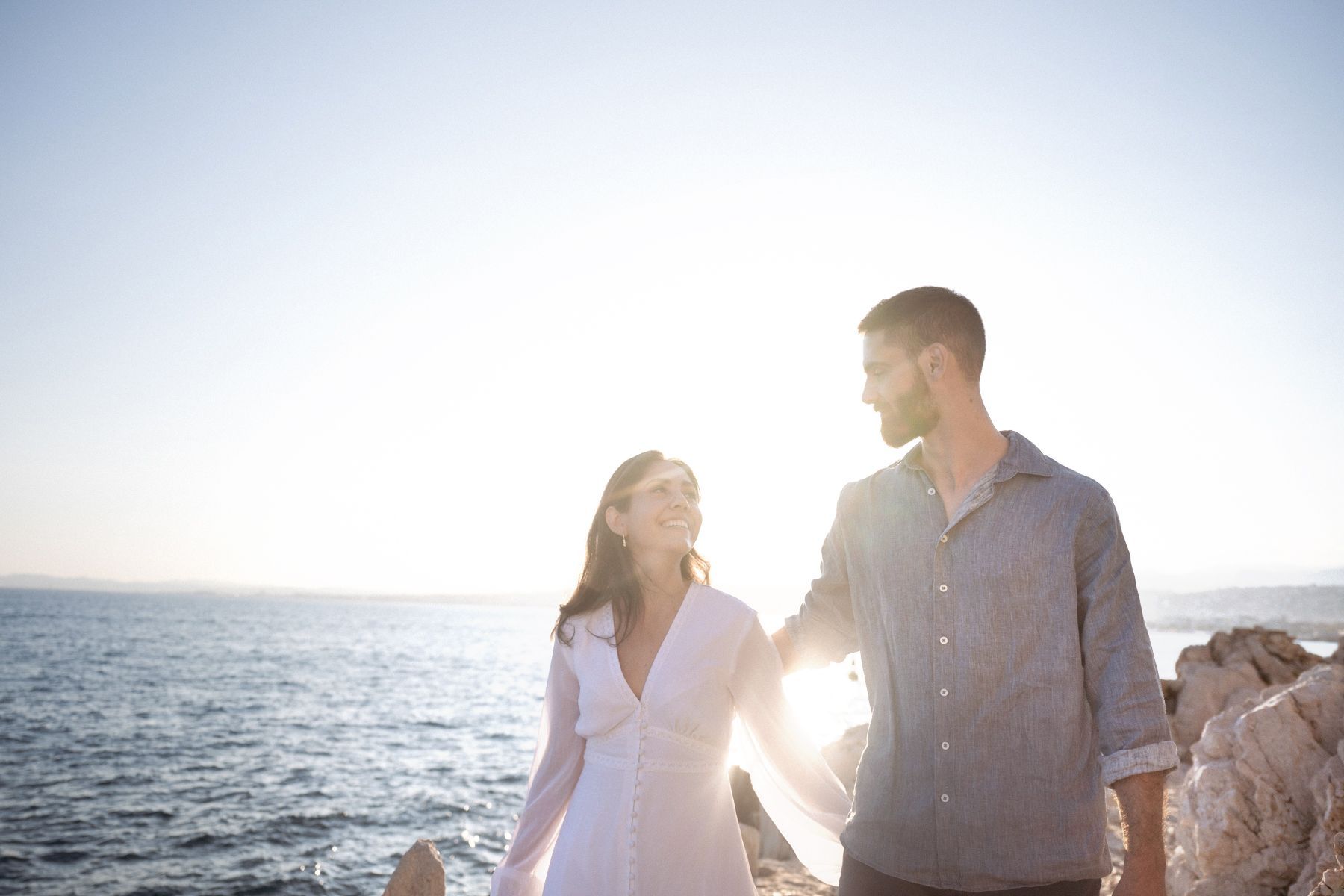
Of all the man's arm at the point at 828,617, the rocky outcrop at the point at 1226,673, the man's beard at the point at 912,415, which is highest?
the man's beard at the point at 912,415

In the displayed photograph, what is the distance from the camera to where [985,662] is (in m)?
2.67

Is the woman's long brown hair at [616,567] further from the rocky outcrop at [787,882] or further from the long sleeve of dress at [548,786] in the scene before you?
the rocky outcrop at [787,882]

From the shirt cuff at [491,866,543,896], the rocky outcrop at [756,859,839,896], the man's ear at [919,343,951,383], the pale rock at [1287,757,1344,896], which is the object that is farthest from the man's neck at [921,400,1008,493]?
the rocky outcrop at [756,859,839,896]

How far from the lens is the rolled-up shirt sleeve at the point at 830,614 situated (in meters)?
3.36

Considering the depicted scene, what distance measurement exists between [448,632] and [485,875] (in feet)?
411

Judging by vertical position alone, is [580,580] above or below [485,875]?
above

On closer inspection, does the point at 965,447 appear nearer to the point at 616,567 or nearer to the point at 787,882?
the point at 616,567

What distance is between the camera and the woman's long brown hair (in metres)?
4.09

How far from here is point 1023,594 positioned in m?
2.68

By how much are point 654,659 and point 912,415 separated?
69.3 inches

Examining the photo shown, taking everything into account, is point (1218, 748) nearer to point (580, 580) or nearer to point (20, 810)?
point (580, 580)

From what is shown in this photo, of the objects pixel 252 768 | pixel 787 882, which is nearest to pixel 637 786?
pixel 787 882

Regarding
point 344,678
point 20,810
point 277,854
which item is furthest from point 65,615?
point 277,854

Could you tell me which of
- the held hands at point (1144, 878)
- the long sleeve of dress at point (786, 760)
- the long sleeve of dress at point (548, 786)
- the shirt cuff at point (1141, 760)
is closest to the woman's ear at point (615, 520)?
the long sleeve of dress at point (548, 786)
